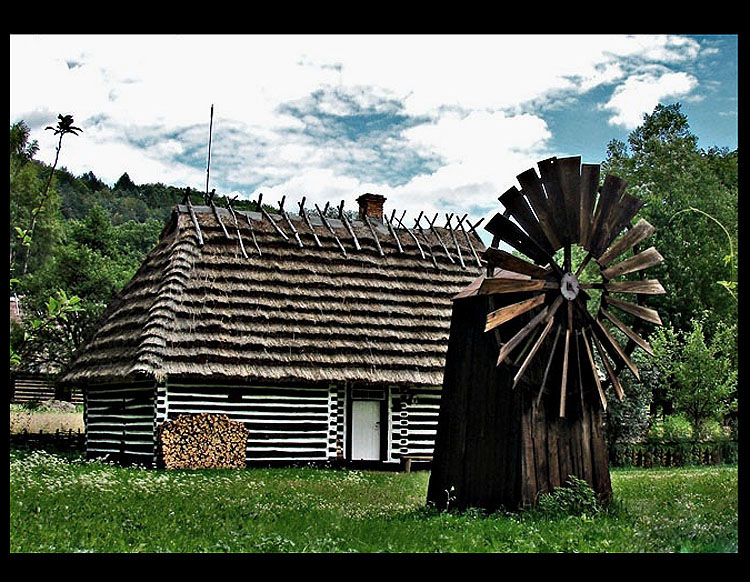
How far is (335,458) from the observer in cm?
1948

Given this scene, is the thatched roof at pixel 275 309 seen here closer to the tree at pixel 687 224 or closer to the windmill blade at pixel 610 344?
the windmill blade at pixel 610 344

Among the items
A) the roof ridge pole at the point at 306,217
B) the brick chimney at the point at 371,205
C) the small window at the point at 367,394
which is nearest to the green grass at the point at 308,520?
the small window at the point at 367,394

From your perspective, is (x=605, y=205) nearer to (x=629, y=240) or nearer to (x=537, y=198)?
(x=629, y=240)

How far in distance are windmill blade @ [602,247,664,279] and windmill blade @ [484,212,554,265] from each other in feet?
3.06

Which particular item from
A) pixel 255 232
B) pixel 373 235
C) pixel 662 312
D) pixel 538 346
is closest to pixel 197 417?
pixel 255 232

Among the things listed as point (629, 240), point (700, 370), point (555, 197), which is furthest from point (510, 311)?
point (700, 370)

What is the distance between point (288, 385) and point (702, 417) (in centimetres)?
1313

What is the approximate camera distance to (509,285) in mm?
11711

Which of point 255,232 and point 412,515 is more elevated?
point 255,232

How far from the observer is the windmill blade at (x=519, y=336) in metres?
11.3

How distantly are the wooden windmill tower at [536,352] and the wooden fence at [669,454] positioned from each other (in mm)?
11939

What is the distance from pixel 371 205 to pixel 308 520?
46.7 feet
